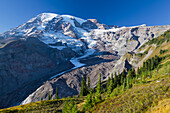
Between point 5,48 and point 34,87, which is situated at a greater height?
point 5,48

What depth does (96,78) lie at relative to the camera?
12069cm

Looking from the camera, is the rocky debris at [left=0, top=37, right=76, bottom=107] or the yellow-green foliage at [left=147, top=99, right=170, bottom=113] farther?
the rocky debris at [left=0, top=37, right=76, bottom=107]

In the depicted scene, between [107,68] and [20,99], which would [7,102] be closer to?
[20,99]

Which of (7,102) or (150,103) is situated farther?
(7,102)

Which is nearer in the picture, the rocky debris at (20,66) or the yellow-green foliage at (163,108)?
the yellow-green foliage at (163,108)

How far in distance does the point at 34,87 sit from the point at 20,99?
19009 mm

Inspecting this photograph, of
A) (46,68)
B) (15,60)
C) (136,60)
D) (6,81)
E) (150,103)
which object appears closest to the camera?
(150,103)

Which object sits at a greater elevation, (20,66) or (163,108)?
(20,66)

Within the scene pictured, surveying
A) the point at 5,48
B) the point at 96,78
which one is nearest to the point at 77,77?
the point at 96,78

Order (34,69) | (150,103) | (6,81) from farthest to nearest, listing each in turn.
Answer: (34,69) → (6,81) → (150,103)

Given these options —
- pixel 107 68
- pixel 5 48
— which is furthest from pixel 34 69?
pixel 107 68

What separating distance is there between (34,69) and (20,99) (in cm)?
7705

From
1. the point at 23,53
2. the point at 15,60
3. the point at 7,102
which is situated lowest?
the point at 7,102

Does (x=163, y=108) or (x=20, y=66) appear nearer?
(x=163, y=108)
